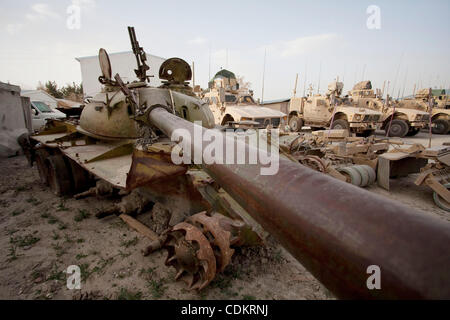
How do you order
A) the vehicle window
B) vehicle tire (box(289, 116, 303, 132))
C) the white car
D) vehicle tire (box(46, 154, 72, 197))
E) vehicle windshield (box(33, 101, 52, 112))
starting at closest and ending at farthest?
vehicle tire (box(46, 154, 72, 197))
the white car
the vehicle window
vehicle windshield (box(33, 101, 52, 112))
vehicle tire (box(289, 116, 303, 132))

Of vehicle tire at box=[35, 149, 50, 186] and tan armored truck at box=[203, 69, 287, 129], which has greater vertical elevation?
tan armored truck at box=[203, 69, 287, 129]

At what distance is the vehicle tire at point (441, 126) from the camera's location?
15.6m

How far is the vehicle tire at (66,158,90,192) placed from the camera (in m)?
4.96

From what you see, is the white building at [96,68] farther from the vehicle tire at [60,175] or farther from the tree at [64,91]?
the vehicle tire at [60,175]

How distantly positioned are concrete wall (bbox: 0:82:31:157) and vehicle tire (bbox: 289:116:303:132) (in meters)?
14.9

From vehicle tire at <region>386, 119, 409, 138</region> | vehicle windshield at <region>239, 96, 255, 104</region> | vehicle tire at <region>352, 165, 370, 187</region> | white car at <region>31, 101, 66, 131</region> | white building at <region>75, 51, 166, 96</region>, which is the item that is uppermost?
white building at <region>75, 51, 166, 96</region>

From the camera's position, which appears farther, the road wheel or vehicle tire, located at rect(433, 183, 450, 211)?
the road wheel

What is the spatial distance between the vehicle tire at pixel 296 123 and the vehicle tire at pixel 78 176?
14360 millimetres

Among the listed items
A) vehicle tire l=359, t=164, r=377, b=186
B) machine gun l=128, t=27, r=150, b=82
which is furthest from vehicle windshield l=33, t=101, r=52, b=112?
vehicle tire l=359, t=164, r=377, b=186

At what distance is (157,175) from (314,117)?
14784 mm

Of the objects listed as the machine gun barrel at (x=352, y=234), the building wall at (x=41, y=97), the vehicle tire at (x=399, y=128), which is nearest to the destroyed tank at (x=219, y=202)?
the machine gun barrel at (x=352, y=234)

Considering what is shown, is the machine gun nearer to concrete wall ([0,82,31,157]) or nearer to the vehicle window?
concrete wall ([0,82,31,157])

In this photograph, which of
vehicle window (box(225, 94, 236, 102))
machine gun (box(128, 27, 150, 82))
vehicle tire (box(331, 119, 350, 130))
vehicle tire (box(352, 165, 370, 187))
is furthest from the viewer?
vehicle tire (box(331, 119, 350, 130))

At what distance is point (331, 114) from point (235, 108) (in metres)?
7.02
